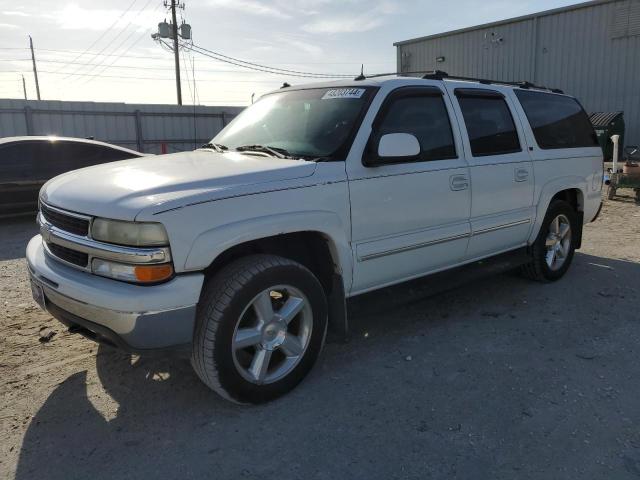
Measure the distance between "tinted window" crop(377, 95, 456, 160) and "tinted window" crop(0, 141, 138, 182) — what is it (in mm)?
7009

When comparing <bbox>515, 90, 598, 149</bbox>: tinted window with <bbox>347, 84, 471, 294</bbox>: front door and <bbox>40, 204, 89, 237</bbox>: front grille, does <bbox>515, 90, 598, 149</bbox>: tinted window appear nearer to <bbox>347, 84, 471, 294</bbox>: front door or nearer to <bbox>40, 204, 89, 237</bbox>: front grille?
<bbox>347, 84, 471, 294</bbox>: front door

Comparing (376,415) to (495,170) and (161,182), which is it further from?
(495,170)

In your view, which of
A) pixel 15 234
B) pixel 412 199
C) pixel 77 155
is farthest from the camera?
pixel 77 155

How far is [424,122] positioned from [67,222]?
2.53 meters

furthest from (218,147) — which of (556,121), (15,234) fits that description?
(15,234)

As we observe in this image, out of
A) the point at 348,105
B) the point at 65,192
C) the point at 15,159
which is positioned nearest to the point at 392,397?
the point at 348,105

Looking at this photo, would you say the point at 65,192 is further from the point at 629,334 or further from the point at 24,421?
the point at 629,334

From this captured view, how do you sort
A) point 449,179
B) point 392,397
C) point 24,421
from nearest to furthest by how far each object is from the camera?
point 24,421 < point 392,397 < point 449,179

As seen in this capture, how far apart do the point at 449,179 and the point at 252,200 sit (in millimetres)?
1732

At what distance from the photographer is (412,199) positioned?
3.75 meters

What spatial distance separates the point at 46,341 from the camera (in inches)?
161

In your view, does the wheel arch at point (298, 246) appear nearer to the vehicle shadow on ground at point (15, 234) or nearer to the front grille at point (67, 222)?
the front grille at point (67, 222)

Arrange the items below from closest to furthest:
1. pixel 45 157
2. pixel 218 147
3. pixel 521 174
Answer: pixel 218 147 → pixel 521 174 → pixel 45 157

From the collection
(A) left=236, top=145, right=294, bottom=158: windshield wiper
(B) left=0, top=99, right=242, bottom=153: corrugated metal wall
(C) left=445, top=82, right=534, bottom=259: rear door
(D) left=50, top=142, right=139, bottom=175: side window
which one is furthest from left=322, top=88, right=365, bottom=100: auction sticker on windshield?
(B) left=0, top=99, right=242, bottom=153: corrugated metal wall
